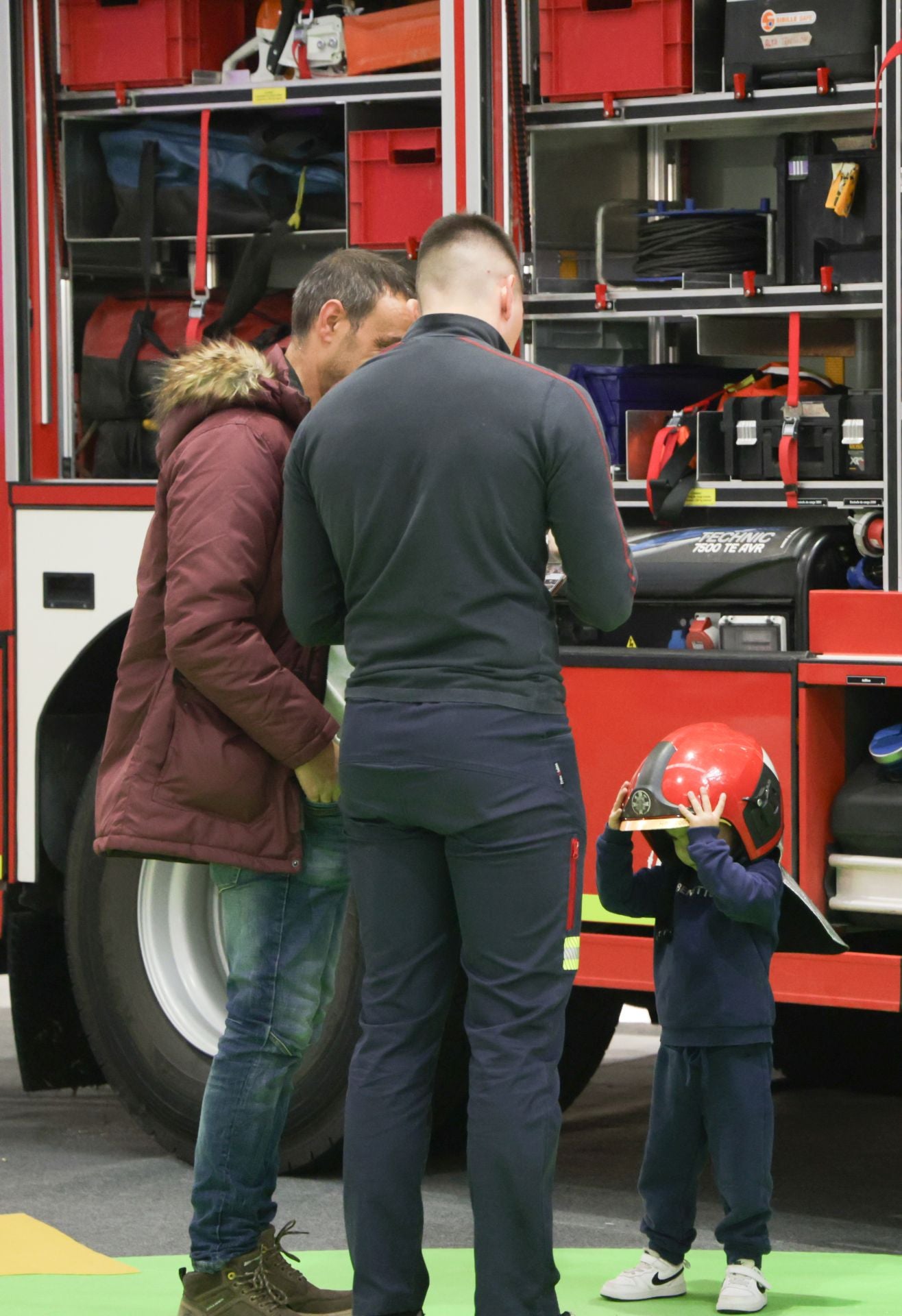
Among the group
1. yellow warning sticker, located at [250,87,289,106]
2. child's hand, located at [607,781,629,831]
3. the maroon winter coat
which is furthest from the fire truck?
the maroon winter coat

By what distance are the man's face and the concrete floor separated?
1.96m

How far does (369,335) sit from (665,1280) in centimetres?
187

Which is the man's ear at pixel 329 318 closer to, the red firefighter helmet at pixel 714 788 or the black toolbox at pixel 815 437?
the red firefighter helmet at pixel 714 788

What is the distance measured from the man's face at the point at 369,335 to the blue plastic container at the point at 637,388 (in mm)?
1407

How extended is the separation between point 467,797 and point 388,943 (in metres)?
0.31

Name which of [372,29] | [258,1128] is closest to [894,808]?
[258,1128]

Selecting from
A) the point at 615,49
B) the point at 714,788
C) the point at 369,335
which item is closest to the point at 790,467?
the point at 615,49

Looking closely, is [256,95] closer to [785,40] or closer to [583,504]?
[785,40]

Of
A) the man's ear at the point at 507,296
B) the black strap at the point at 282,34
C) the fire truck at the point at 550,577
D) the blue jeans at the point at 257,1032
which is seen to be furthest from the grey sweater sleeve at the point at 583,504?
the black strap at the point at 282,34

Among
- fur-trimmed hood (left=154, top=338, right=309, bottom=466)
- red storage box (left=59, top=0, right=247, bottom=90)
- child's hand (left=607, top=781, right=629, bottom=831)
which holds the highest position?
red storage box (left=59, top=0, right=247, bottom=90)

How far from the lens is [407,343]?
3578 mm

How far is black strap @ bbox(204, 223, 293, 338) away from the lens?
600 cm

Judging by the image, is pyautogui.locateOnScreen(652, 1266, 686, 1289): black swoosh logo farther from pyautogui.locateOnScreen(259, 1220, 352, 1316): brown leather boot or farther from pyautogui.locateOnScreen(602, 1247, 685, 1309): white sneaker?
pyautogui.locateOnScreen(259, 1220, 352, 1316): brown leather boot

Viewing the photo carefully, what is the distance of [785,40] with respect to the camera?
5.14 m
